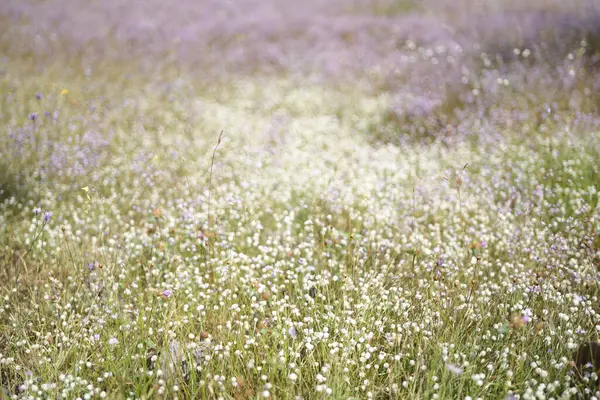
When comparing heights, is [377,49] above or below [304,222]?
above

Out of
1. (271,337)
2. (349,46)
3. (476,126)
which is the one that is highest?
(349,46)

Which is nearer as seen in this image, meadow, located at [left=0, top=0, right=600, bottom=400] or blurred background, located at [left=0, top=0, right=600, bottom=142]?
meadow, located at [left=0, top=0, right=600, bottom=400]

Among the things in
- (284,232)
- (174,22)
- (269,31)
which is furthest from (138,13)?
(284,232)

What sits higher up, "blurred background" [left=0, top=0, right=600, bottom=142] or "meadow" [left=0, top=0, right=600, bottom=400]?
"blurred background" [left=0, top=0, right=600, bottom=142]

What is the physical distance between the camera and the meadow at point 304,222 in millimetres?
2887

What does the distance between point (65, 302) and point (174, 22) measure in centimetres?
1416

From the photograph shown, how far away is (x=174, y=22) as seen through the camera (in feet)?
51.2

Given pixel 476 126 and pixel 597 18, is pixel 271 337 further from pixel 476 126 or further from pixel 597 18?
pixel 597 18

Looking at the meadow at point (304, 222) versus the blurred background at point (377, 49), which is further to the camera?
the blurred background at point (377, 49)

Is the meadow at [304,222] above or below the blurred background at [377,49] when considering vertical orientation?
below

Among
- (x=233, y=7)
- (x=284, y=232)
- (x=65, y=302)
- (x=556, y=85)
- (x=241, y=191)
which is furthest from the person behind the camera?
(x=233, y=7)

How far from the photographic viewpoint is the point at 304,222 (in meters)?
4.61

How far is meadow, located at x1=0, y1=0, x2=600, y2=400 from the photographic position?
9.47ft

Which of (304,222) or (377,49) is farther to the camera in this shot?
(377,49)
